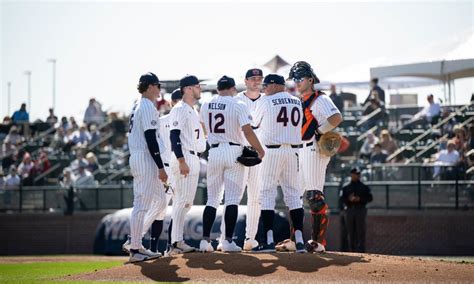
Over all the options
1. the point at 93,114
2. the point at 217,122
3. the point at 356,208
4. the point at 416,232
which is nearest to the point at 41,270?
the point at 217,122

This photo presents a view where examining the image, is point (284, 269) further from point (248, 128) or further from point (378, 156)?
point (378, 156)

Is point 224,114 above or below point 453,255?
above

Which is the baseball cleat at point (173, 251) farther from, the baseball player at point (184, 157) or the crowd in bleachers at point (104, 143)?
the crowd in bleachers at point (104, 143)

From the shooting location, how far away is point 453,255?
22172mm

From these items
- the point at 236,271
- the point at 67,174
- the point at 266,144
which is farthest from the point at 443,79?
the point at 236,271

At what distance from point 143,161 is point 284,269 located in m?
2.51

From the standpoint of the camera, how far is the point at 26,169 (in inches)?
1128

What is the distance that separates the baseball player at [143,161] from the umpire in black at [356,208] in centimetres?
750

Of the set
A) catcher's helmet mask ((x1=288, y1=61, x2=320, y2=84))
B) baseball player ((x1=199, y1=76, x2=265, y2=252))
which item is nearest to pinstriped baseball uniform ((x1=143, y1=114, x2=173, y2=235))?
baseball player ((x1=199, y1=76, x2=265, y2=252))

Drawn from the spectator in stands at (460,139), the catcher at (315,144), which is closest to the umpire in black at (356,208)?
the spectator in stands at (460,139)

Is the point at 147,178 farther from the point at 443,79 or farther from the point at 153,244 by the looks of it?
the point at 443,79

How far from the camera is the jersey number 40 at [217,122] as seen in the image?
14.2 meters

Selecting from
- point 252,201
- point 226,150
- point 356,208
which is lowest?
point 356,208

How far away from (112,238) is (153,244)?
25.6 ft
